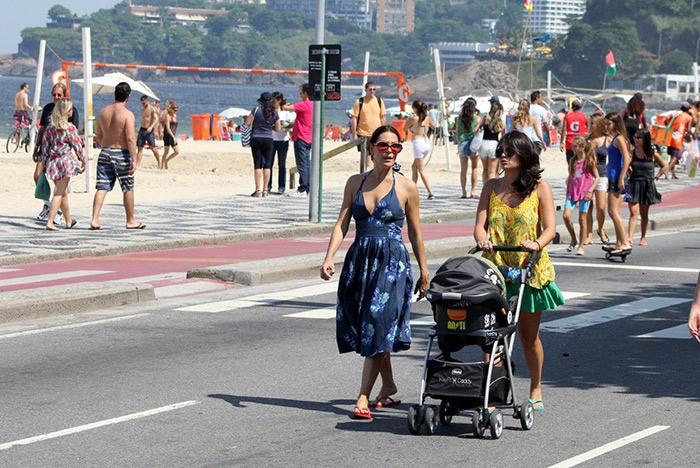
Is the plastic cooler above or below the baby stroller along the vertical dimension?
below

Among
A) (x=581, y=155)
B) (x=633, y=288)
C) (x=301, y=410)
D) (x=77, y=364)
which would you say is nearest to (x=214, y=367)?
(x=77, y=364)

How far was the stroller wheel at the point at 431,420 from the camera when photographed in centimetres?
762

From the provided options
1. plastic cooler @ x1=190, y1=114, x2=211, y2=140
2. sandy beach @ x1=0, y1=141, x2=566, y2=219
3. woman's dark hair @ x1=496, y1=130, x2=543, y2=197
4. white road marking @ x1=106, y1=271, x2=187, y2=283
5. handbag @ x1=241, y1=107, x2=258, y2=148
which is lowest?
plastic cooler @ x1=190, y1=114, x2=211, y2=140

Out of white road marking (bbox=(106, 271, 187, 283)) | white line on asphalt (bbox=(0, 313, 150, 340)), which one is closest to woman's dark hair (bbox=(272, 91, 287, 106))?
white road marking (bbox=(106, 271, 187, 283))

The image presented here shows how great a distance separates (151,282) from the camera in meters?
14.3

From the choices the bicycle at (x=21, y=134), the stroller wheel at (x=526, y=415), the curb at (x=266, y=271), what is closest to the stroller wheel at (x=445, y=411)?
the stroller wheel at (x=526, y=415)

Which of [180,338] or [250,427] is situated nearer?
[250,427]

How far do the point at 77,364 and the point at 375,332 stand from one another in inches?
110

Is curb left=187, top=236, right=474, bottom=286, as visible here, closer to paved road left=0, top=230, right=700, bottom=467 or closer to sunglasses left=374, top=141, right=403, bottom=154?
paved road left=0, top=230, right=700, bottom=467

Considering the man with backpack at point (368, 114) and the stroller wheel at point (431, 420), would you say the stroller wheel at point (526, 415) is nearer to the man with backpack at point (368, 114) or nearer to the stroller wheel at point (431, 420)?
the stroller wheel at point (431, 420)

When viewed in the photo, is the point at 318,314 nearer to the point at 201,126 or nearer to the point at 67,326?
the point at 67,326

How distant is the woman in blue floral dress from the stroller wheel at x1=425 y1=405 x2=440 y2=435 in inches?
21.0

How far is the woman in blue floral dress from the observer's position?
806 centimetres

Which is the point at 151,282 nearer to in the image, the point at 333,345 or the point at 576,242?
the point at 333,345
